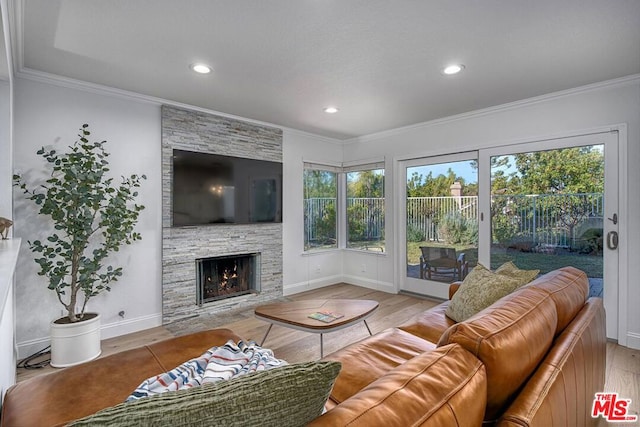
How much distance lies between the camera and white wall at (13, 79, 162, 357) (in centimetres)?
275

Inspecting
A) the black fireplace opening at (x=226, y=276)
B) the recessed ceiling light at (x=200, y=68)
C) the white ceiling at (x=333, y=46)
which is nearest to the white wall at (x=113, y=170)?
the white ceiling at (x=333, y=46)

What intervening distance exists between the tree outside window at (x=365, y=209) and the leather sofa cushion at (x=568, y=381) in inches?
134

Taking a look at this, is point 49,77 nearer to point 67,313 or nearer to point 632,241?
point 67,313

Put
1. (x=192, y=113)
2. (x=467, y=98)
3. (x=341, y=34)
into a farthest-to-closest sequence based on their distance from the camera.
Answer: (x=192, y=113)
(x=467, y=98)
(x=341, y=34)

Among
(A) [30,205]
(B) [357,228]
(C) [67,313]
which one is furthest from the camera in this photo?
(B) [357,228]

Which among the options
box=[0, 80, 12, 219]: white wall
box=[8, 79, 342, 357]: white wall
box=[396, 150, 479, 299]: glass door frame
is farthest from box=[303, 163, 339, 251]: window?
box=[0, 80, 12, 219]: white wall

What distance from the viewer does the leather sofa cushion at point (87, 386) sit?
1.25 metres

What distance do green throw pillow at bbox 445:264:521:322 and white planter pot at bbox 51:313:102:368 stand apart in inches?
113

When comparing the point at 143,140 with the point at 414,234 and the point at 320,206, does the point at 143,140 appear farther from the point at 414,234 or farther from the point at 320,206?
the point at 414,234

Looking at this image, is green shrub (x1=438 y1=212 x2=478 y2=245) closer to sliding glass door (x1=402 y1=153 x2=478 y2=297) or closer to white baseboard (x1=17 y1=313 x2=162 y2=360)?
sliding glass door (x1=402 y1=153 x2=478 y2=297)

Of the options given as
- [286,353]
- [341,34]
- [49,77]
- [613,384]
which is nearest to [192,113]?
[49,77]

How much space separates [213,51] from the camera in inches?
94.5

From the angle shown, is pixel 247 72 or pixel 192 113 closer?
pixel 247 72

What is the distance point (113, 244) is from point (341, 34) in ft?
8.54
